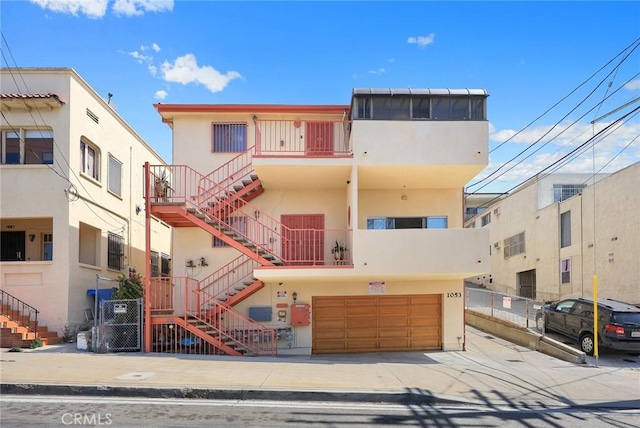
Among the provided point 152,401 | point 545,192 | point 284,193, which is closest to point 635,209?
point 545,192

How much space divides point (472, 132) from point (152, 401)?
10.7 metres

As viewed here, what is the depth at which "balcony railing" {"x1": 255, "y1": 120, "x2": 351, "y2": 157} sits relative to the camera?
1563 centimetres

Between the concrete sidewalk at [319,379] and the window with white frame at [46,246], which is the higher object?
the window with white frame at [46,246]

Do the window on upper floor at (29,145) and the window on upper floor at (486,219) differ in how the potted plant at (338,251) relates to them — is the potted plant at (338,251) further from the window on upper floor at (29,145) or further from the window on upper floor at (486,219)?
the window on upper floor at (486,219)

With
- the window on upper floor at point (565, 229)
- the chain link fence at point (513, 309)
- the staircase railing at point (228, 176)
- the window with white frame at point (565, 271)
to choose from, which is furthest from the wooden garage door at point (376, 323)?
the window on upper floor at point (565, 229)

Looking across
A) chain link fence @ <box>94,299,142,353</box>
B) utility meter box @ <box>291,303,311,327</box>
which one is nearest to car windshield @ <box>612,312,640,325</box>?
utility meter box @ <box>291,303,311,327</box>

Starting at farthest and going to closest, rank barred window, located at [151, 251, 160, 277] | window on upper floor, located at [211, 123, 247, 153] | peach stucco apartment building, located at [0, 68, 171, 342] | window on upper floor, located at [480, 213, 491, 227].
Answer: window on upper floor, located at [480, 213, 491, 227], barred window, located at [151, 251, 160, 277], window on upper floor, located at [211, 123, 247, 153], peach stucco apartment building, located at [0, 68, 171, 342]

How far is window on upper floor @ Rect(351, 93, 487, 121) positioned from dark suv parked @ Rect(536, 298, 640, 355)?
20.8 ft

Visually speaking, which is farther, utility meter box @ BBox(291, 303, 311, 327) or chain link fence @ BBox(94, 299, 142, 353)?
utility meter box @ BBox(291, 303, 311, 327)

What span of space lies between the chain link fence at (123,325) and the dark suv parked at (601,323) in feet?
40.1

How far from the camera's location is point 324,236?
51.0ft

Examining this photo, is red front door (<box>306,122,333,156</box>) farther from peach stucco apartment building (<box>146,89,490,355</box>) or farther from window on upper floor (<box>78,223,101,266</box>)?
window on upper floor (<box>78,223,101,266</box>)

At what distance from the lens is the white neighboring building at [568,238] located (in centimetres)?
1939

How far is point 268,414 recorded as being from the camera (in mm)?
7242
